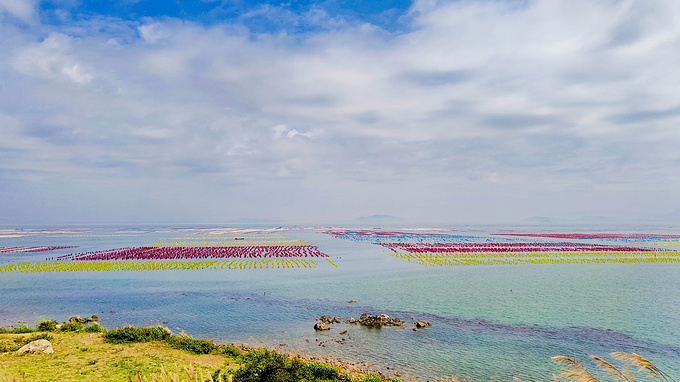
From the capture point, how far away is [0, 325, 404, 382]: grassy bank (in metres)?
14.6

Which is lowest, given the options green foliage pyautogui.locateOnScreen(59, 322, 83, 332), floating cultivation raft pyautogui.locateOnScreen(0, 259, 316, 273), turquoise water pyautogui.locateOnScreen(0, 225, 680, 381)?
floating cultivation raft pyautogui.locateOnScreen(0, 259, 316, 273)

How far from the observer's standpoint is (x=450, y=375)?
17172 mm

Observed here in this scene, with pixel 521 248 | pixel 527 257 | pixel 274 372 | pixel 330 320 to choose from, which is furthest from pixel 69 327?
pixel 521 248

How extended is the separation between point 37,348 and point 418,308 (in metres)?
24.3

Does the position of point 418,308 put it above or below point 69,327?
below

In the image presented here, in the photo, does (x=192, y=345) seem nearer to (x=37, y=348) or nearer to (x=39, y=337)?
(x=37, y=348)

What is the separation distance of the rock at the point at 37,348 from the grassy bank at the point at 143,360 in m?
0.25

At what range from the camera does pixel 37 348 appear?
17.8 metres

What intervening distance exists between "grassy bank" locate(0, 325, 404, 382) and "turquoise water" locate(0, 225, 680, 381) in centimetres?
328

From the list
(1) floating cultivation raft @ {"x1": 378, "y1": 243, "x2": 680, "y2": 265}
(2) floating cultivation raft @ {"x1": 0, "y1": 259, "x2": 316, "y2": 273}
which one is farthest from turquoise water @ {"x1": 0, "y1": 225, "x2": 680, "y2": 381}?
(1) floating cultivation raft @ {"x1": 378, "y1": 243, "x2": 680, "y2": 265}

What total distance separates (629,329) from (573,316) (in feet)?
11.3

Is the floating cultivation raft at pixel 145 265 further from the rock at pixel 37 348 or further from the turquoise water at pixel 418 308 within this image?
the rock at pixel 37 348

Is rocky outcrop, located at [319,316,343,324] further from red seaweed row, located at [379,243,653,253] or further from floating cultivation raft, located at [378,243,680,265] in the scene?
red seaweed row, located at [379,243,653,253]

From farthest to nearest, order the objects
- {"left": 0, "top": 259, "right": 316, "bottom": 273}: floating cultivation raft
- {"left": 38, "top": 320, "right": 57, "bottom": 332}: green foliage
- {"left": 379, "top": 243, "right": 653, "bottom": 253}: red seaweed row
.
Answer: {"left": 379, "top": 243, "right": 653, "bottom": 253}: red seaweed row
{"left": 0, "top": 259, "right": 316, "bottom": 273}: floating cultivation raft
{"left": 38, "top": 320, "right": 57, "bottom": 332}: green foliage
